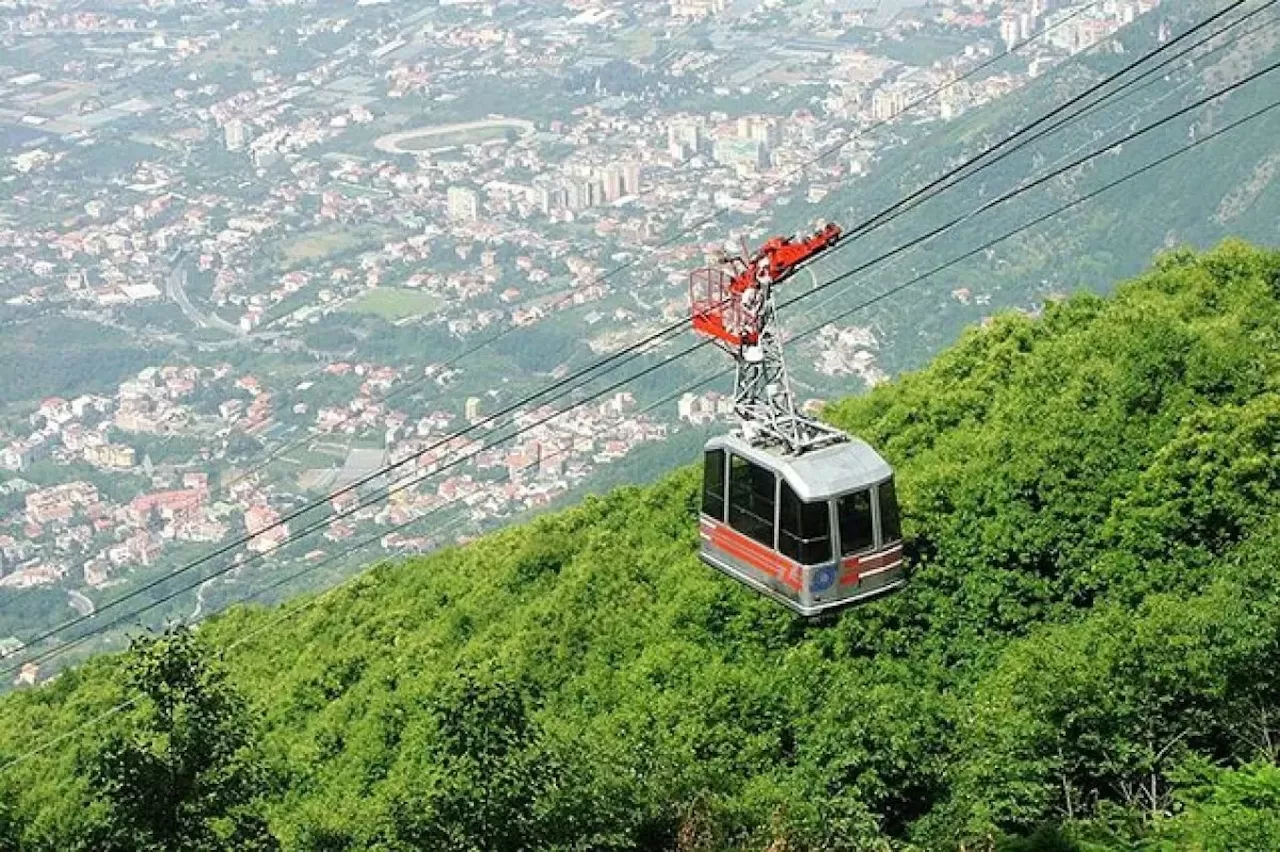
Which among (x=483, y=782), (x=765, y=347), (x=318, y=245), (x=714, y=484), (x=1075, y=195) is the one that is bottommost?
(x=318, y=245)

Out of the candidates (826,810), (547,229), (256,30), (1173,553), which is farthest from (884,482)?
(256,30)

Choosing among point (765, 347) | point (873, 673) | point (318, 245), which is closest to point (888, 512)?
point (765, 347)

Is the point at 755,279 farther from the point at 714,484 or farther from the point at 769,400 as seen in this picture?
the point at 714,484

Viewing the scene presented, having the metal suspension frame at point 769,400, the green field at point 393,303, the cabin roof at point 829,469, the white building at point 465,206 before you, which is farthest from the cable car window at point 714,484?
the white building at point 465,206

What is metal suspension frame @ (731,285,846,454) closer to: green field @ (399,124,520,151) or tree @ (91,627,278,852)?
tree @ (91,627,278,852)

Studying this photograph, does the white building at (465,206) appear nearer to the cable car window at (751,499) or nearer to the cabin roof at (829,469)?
the cable car window at (751,499)
